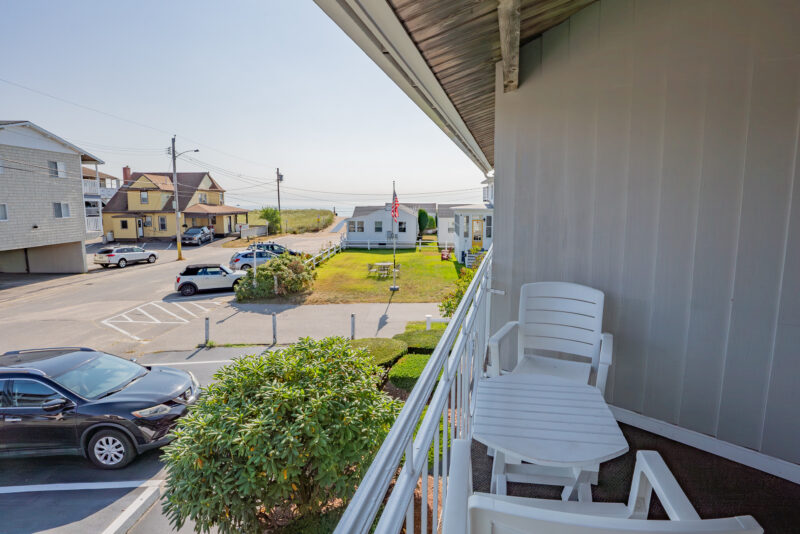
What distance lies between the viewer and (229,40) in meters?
10.9

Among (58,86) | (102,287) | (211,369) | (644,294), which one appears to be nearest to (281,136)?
(58,86)

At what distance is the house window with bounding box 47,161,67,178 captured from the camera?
59.1 feet

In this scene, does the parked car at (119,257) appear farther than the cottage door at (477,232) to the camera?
No

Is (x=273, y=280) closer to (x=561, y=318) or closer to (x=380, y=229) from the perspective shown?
(x=561, y=318)

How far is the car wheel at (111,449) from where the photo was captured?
4609 millimetres

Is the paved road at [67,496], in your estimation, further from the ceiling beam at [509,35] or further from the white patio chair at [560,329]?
the ceiling beam at [509,35]

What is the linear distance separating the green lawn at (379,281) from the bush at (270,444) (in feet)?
33.0

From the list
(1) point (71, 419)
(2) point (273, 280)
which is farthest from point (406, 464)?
(2) point (273, 280)

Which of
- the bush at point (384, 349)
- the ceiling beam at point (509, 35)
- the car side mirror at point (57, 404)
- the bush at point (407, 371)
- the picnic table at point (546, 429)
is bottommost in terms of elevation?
the bush at point (407, 371)

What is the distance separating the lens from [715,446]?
2.40 m

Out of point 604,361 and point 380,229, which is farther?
point 380,229

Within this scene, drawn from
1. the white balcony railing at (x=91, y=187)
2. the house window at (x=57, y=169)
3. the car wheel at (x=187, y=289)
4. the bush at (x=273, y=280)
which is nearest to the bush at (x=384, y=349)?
the bush at (x=273, y=280)

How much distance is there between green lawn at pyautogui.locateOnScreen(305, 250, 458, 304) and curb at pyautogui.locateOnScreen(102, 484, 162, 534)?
898 cm

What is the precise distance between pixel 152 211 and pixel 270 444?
34.6 metres
